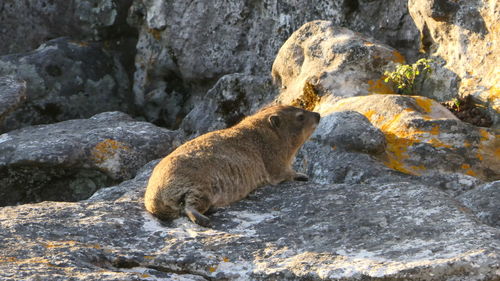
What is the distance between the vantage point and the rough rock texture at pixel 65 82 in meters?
13.6

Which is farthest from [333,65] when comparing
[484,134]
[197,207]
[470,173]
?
[197,207]

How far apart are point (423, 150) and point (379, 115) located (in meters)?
1.00

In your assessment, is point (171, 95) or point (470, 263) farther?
point (171, 95)

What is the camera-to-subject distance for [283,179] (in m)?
8.30

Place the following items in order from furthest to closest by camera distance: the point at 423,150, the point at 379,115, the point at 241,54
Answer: the point at 241,54, the point at 379,115, the point at 423,150

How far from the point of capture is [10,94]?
11750 millimetres

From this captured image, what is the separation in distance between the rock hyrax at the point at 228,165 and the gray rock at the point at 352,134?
0.72 ft

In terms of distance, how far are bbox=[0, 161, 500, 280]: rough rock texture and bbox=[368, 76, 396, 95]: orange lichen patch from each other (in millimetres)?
4300

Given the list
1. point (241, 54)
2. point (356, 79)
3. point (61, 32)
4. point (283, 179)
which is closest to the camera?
point (283, 179)

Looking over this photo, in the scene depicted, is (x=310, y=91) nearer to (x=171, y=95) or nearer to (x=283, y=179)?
(x=283, y=179)

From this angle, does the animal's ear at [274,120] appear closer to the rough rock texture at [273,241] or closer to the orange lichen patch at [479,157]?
the rough rock texture at [273,241]

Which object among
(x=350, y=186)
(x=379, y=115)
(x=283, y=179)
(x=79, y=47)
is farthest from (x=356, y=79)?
(x=79, y=47)

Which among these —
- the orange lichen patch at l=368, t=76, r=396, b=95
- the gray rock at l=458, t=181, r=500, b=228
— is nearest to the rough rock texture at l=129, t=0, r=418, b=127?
the orange lichen patch at l=368, t=76, r=396, b=95

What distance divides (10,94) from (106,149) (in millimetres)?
2482
